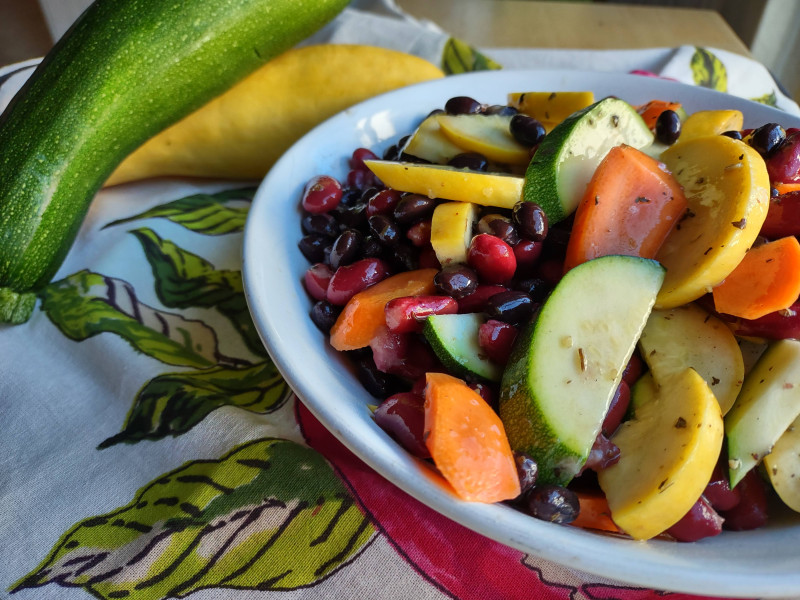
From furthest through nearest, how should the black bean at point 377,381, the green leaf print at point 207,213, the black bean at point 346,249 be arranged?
the green leaf print at point 207,213 → the black bean at point 346,249 → the black bean at point 377,381

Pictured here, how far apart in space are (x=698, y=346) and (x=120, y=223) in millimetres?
1115

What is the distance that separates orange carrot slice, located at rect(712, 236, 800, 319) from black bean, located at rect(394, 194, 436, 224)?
379mm

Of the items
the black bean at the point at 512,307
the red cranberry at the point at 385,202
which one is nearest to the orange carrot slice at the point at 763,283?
the black bean at the point at 512,307

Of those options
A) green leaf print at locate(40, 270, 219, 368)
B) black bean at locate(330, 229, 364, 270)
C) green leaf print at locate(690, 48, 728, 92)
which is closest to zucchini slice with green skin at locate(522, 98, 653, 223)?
black bean at locate(330, 229, 364, 270)

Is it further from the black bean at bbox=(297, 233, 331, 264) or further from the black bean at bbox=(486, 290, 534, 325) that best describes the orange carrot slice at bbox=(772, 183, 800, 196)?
the black bean at bbox=(297, 233, 331, 264)

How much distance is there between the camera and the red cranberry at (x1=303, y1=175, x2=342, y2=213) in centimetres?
98

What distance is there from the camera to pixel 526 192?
2.74 ft

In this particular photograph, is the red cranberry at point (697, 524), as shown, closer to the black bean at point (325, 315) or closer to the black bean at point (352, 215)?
the black bean at point (325, 315)

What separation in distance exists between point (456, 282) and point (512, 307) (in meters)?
0.07

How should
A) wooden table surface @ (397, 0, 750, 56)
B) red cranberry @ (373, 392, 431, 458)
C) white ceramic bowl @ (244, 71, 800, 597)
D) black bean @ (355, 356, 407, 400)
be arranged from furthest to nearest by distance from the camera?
wooden table surface @ (397, 0, 750, 56)
black bean @ (355, 356, 407, 400)
red cranberry @ (373, 392, 431, 458)
white ceramic bowl @ (244, 71, 800, 597)

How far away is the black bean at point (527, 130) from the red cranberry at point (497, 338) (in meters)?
A: 0.34

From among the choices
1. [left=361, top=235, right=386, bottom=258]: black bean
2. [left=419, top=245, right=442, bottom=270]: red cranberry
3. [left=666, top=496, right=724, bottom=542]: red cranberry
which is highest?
[left=361, top=235, right=386, bottom=258]: black bean

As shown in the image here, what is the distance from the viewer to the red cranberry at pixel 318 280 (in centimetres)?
87

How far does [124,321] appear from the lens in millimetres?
1049
